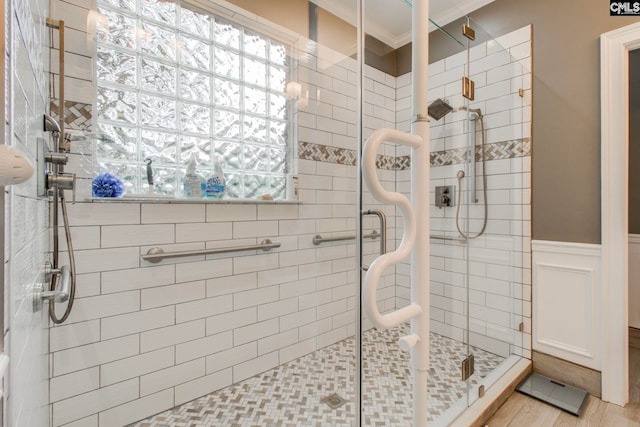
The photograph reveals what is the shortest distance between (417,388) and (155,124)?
1636 millimetres

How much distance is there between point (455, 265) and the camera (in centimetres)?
205

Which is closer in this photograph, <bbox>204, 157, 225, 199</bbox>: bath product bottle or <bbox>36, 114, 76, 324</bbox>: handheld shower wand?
<bbox>36, 114, 76, 324</bbox>: handheld shower wand

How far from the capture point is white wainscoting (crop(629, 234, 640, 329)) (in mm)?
2438

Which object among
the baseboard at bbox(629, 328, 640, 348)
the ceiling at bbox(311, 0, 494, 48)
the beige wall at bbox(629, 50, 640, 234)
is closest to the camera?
the ceiling at bbox(311, 0, 494, 48)

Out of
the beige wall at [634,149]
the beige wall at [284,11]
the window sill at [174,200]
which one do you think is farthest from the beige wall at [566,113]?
the window sill at [174,200]

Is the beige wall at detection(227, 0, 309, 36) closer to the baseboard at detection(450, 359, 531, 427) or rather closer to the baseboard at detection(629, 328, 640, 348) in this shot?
the baseboard at detection(450, 359, 531, 427)

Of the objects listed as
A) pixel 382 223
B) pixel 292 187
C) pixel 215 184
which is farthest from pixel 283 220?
pixel 382 223

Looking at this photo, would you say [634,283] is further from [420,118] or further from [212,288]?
[212,288]

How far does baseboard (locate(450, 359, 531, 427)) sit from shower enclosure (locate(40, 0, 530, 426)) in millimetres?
44

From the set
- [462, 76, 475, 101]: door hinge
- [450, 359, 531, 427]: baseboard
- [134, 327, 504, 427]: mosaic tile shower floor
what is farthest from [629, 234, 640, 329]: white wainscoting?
[462, 76, 475, 101]: door hinge

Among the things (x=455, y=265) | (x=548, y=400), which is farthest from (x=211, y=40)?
(x=548, y=400)

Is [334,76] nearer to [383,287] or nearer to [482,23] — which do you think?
[482,23]

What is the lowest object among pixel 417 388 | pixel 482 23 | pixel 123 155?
pixel 417 388

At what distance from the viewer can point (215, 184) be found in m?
1.72
